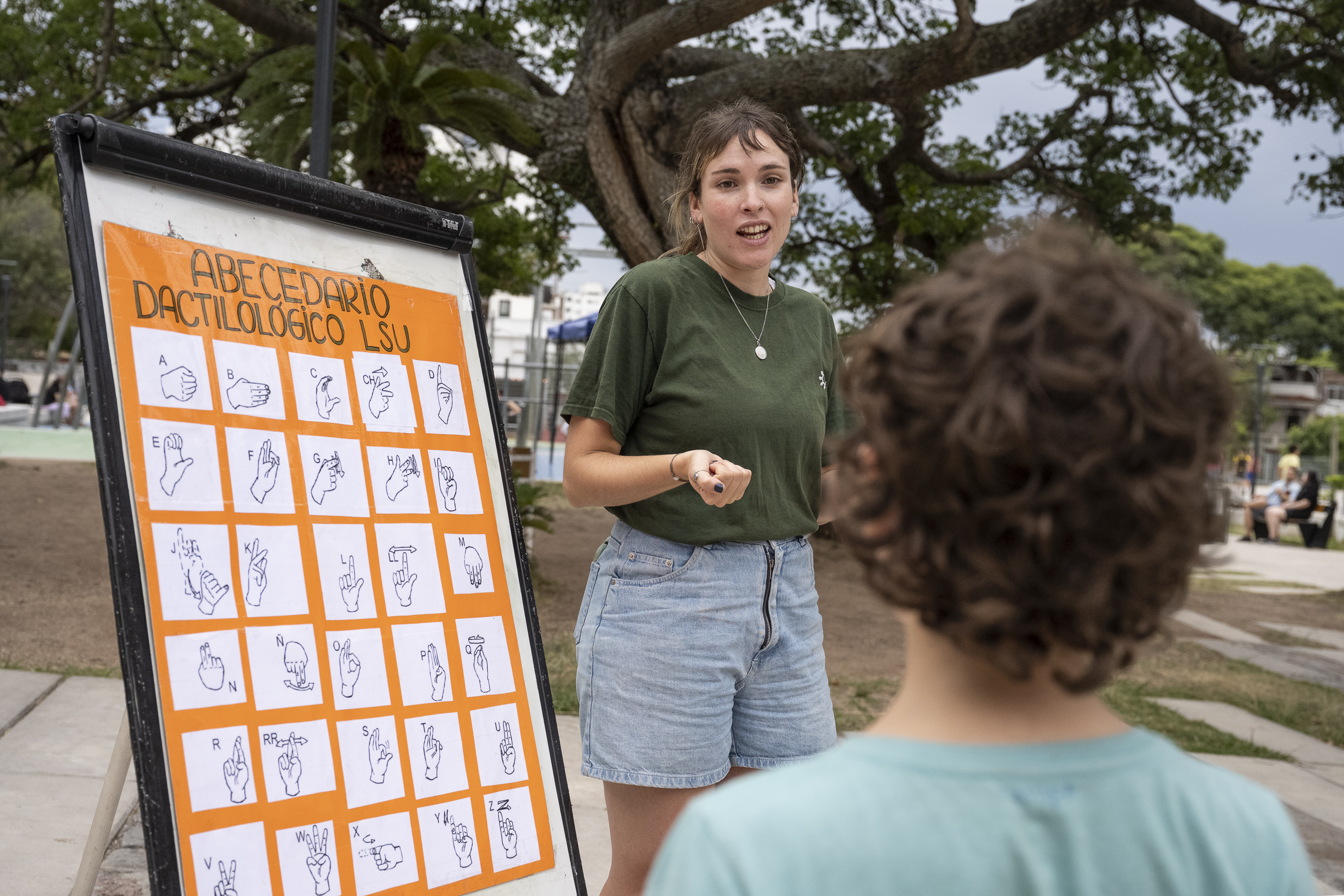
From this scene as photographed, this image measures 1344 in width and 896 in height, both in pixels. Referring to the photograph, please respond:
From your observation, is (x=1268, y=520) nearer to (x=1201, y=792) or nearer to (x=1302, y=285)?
(x=1201, y=792)

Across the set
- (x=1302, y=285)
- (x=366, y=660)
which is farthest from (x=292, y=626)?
(x=1302, y=285)

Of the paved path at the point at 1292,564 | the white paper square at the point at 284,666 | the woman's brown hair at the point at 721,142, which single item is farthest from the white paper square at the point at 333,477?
the paved path at the point at 1292,564

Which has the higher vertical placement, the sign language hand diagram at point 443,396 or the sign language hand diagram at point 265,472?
the sign language hand diagram at point 443,396

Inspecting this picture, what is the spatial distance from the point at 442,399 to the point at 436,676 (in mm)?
567

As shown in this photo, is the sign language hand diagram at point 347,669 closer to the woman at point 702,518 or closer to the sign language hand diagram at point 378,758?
the sign language hand diagram at point 378,758

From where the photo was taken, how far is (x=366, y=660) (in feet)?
6.36

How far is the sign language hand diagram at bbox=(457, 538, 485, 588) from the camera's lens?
2156mm

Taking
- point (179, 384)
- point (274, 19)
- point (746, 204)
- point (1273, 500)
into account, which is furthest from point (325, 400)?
point (1273, 500)

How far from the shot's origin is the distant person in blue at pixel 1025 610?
742mm

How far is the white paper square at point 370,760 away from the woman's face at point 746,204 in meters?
1.08

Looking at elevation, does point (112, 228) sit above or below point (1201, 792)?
above

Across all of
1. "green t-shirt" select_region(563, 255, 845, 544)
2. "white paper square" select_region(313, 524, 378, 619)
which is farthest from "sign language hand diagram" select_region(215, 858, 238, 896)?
"green t-shirt" select_region(563, 255, 845, 544)

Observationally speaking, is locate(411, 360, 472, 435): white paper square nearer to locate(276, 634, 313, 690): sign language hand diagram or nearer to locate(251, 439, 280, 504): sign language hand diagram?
locate(251, 439, 280, 504): sign language hand diagram

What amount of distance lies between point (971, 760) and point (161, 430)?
1472 mm
